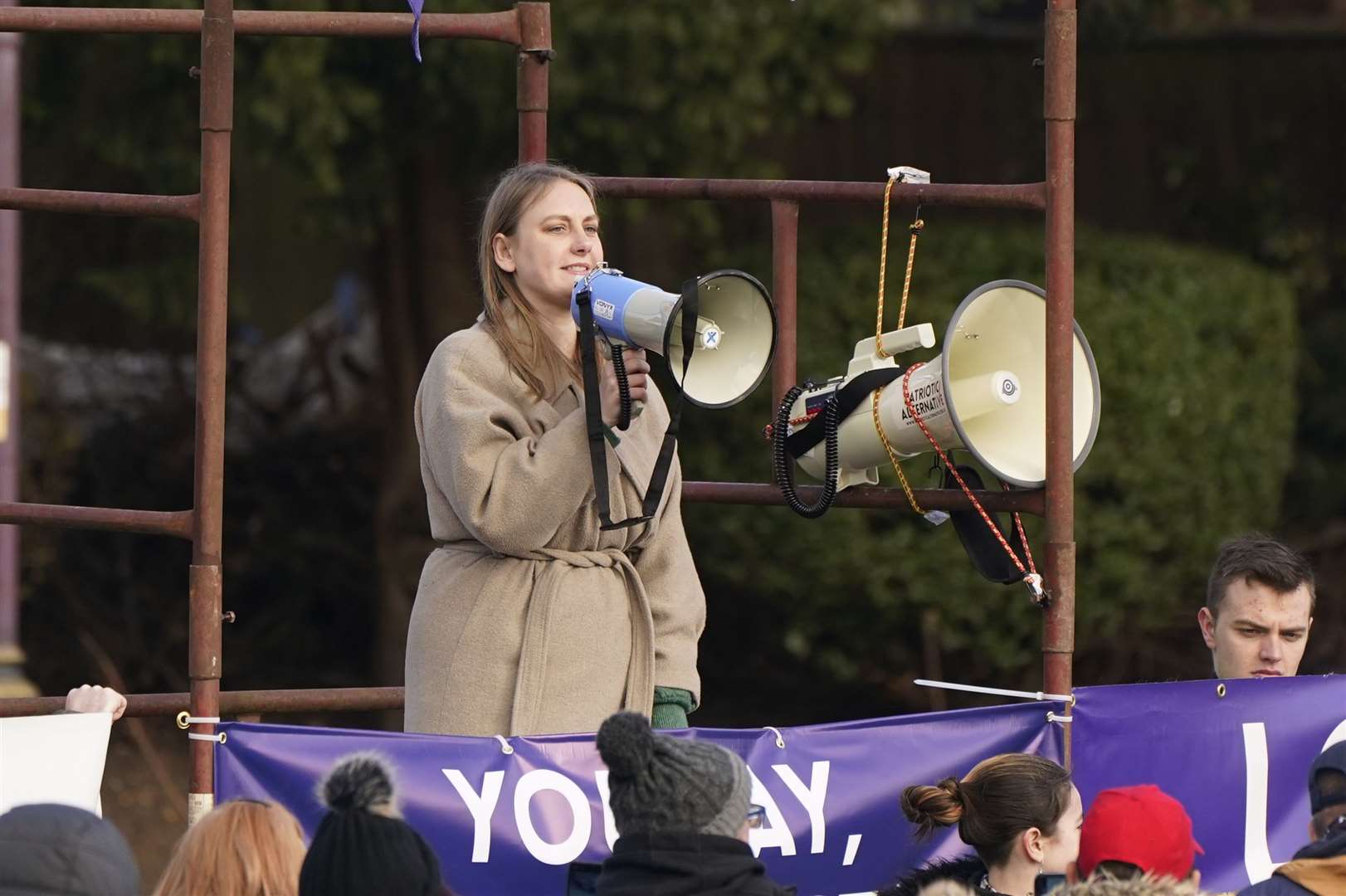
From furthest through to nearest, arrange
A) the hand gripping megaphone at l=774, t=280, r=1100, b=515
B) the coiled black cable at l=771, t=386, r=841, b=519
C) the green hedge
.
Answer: the green hedge → the coiled black cable at l=771, t=386, r=841, b=519 → the hand gripping megaphone at l=774, t=280, r=1100, b=515

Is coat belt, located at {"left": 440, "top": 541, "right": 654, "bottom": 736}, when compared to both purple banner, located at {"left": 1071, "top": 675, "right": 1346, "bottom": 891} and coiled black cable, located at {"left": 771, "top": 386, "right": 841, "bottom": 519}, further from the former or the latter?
purple banner, located at {"left": 1071, "top": 675, "right": 1346, "bottom": 891}

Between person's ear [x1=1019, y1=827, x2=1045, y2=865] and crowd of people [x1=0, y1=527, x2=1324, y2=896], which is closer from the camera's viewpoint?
crowd of people [x1=0, y1=527, x2=1324, y2=896]

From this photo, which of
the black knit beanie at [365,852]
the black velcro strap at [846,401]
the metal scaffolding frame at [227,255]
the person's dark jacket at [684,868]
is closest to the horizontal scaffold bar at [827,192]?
the metal scaffolding frame at [227,255]

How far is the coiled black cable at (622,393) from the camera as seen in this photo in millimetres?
3625

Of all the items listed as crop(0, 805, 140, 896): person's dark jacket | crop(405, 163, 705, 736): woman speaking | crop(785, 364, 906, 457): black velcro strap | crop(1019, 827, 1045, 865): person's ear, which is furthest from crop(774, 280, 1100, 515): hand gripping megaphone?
crop(0, 805, 140, 896): person's dark jacket

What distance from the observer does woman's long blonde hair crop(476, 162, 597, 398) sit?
3.83 m

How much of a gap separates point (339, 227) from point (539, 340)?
5.45 meters

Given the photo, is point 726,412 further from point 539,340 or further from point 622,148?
point 539,340

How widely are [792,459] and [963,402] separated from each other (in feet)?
1.18

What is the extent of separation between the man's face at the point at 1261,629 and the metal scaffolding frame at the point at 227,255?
0.66 meters

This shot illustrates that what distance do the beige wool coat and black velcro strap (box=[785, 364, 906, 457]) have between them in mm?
419

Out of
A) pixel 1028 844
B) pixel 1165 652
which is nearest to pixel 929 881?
pixel 1028 844

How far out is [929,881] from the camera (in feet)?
12.2

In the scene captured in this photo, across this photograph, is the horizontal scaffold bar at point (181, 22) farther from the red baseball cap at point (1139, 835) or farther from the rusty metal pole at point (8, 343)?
the rusty metal pole at point (8, 343)
